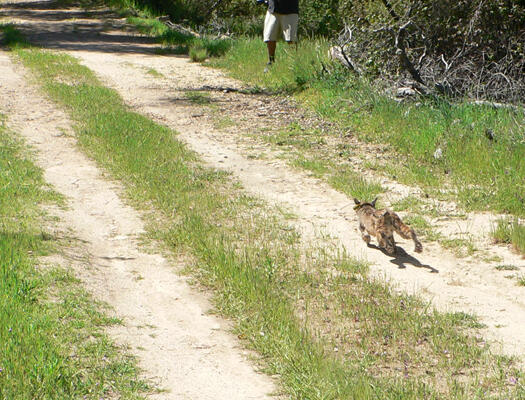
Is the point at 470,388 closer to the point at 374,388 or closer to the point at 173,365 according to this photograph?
the point at 374,388

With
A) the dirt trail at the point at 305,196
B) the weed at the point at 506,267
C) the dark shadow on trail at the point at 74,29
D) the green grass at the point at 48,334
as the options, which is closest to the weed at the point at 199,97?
the dirt trail at the point at 305,196

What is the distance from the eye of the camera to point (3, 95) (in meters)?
13.5

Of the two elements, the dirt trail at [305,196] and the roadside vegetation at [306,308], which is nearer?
the roadside vegetation at [306,308]

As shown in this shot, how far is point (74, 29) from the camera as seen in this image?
77.0ft

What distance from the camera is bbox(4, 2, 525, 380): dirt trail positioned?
5.81m

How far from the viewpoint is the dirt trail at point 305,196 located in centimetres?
581

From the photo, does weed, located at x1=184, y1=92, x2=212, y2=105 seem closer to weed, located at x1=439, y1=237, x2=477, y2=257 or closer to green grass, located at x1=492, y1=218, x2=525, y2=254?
weed, located at x1=439, y1=237, x2=477, y2=257

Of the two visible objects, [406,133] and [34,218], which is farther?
[406,133]

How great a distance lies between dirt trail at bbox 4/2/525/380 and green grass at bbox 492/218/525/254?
0.10 m

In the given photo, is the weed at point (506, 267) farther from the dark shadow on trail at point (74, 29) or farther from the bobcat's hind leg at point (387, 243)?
the dark shadow on trail at point (74, 29)

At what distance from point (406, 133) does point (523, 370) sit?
5795 millimetres

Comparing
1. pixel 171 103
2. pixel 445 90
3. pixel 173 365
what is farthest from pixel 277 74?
pixel 173 365

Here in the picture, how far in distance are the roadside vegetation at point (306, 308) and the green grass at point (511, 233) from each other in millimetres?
1444

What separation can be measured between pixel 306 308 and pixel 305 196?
2999 millimetres
